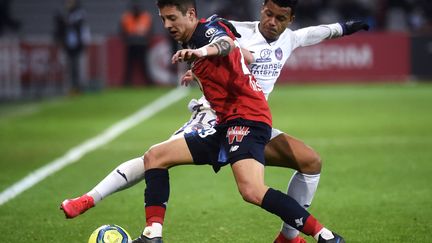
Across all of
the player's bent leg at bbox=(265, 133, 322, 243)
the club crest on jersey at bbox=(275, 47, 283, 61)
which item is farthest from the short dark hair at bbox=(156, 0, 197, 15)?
the player's bent leg at bbox=(265, 133, 322, 243)

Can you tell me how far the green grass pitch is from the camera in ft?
26.1

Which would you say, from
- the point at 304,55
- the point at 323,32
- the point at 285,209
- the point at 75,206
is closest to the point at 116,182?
the point at 75,206

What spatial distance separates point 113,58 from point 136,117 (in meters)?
8.05

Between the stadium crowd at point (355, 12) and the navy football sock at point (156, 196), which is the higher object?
the navy football sock at point (156, 196)

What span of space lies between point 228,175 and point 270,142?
13.4 feet

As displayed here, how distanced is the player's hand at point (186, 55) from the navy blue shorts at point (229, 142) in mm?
819

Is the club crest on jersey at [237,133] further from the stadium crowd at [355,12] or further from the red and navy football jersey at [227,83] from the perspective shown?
the stadium crowd at [355,12]

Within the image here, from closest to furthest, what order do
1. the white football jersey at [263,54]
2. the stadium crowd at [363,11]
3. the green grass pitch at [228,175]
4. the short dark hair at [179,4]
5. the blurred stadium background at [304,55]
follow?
the short dark hair at [179,4]
the white football jersey at [263,54]
the green grass pitch at [228,175]
the blurred stadium background at [304,55]
the stadium crowd at [363,11]

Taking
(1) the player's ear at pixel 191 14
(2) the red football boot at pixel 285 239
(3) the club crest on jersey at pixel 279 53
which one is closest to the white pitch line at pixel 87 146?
(2) the red football boot at pixel 285 239

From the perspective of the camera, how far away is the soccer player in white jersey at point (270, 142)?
7.13 metres

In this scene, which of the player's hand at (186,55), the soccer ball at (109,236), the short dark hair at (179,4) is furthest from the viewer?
the soccer ball at (109,236)

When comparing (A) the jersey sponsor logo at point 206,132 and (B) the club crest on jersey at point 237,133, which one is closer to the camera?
(B) the club crest on jersey at point 237,133

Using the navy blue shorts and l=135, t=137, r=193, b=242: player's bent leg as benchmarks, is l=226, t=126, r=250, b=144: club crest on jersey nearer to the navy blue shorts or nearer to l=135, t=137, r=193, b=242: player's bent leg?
the navy blue shorts

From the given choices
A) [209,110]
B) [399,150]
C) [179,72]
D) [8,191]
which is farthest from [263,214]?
[179,72]
